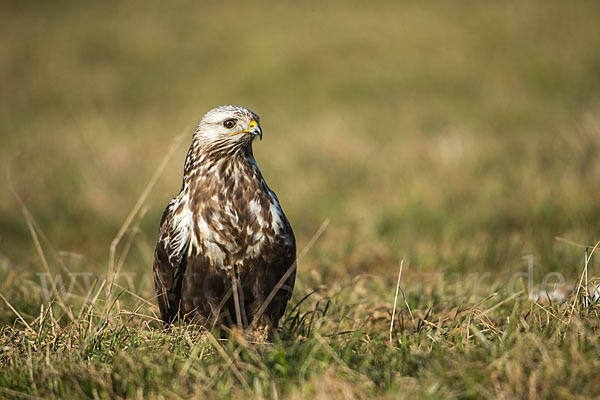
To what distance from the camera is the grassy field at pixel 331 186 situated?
3072mm

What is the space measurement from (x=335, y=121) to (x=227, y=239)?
9.18m

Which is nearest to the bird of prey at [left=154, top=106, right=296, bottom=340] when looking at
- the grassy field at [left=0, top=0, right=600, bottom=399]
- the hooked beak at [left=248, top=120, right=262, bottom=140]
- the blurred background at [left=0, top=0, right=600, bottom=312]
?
the hooked beak at [left=248, top=120, right=262, bottom=140]

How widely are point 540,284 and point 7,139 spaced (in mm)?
11314

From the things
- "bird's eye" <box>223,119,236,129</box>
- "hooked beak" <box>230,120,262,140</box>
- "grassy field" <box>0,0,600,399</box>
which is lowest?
"grassy field" <box>0,0,600,399</box>

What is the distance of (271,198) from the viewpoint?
3.96 meters

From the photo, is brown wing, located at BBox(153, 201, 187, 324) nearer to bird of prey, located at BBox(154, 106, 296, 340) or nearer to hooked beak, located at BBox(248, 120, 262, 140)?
bird of prey, located at BBox(154, 106, 296, 340)

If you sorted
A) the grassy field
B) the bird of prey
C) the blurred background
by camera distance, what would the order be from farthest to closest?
1. the blurred background
2. the bird of prey
3. the grassy field

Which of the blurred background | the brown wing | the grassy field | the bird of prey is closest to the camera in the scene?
the grassy field

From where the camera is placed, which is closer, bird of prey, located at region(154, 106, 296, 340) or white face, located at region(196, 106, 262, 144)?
bird of prey, located at region(154, 106, 296, 340)

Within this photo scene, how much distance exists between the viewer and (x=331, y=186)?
30.3 feet

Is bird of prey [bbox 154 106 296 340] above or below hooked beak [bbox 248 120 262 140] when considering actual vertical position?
below

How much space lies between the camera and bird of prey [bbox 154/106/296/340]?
3781 mm

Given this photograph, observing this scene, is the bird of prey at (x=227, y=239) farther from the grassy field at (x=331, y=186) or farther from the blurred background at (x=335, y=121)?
the blurred background at (x=335, y=121)

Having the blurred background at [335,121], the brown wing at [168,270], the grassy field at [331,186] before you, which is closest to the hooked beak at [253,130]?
the brown wing at [168,270]
